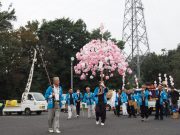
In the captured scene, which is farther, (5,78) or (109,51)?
(5,78)

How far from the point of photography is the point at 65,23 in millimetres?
65250

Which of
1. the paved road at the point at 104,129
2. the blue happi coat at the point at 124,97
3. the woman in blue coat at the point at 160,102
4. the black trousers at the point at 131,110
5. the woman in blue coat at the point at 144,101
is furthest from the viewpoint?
the blue happi coat at the point at 124,97

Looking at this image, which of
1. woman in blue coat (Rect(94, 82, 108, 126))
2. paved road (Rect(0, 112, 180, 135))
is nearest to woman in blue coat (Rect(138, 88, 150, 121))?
paved road (Rect(0, 112, 180, 135))

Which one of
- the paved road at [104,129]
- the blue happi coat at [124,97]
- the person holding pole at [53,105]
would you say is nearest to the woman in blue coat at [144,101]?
the paved road at [104,129]

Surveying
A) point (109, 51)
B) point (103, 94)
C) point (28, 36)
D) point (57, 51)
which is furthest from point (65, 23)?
point (103, 94)

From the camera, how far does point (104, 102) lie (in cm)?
1823

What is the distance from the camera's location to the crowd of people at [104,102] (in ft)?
48.9

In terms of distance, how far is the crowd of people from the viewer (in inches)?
587

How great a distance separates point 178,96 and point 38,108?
530 inches

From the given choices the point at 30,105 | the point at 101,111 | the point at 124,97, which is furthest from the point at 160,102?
the point at 30,105

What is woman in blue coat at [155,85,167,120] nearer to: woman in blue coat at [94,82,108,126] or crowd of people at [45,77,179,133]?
crowd of people at [45,77,179,133]

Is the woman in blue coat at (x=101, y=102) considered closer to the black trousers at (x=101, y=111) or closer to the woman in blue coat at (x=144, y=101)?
the black trousers at (x=101, y=111)

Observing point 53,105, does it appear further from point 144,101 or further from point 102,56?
point 102,56

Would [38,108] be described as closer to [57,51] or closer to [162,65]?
[57,51]
